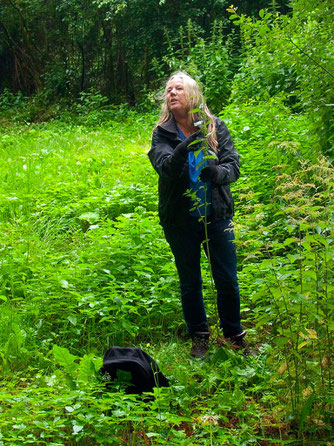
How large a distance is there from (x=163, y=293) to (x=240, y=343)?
1.03 meters

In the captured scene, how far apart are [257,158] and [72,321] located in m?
3.73

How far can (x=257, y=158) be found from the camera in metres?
7.12

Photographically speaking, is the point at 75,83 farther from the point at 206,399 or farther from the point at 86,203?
the point at 206,399

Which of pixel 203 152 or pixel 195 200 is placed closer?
pixel 203 152

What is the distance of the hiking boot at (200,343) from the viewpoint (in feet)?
13.1

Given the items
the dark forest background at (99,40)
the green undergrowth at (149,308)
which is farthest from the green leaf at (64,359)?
the dark forest background at (99,40)

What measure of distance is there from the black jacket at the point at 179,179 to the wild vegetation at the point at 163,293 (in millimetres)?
220

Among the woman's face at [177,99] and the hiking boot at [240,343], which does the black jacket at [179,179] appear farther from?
the hiking boot at [240,343]

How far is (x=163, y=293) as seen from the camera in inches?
190

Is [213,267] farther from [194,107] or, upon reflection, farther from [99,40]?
[99,40]

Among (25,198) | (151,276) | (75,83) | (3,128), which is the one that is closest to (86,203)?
(25,198)

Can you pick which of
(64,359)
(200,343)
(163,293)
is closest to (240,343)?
(200,343)

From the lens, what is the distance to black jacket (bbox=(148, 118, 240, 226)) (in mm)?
3705

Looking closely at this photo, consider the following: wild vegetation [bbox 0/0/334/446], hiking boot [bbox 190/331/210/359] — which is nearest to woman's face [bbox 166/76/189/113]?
wild vegetation [bbox 0/0/334/446]
